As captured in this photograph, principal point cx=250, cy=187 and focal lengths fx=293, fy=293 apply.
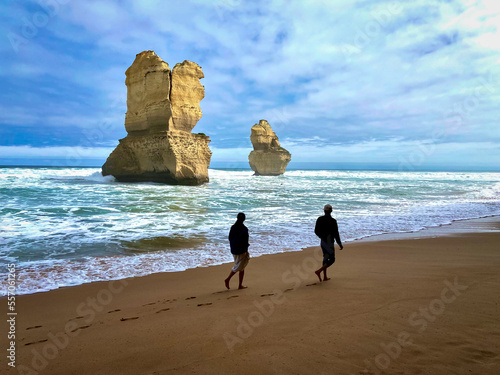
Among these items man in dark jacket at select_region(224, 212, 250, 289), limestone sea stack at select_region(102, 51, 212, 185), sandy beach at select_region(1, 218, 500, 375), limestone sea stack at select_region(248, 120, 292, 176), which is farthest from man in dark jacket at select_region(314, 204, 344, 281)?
limestone sea stack at select_region(248, 120, 292, 176)

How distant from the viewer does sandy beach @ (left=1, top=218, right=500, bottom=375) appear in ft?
9.04

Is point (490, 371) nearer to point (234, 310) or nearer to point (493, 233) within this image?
point (234, 310)

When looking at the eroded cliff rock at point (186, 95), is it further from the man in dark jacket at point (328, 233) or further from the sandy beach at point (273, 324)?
the man in dark jacket at point (328, 233)

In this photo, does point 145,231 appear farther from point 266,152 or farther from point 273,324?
point 266,152

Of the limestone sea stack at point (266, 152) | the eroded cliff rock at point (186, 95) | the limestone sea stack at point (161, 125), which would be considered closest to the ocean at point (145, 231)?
the limestone sea stack at point (161, 125)

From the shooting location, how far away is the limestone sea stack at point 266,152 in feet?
209

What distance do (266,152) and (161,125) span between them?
37.1 m

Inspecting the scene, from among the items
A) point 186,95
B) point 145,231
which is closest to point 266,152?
point 186,95

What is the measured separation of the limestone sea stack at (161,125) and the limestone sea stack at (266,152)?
103 feet

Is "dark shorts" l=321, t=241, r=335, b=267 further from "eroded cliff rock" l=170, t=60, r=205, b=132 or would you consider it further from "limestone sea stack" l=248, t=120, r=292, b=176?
"limestone sea stack" l=248, t=120, r=292, b=176

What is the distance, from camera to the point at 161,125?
30.1 m

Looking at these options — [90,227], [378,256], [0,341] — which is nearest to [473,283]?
[378,256]

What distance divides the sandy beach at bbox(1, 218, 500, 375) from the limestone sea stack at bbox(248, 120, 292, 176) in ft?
193

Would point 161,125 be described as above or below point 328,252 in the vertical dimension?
above
